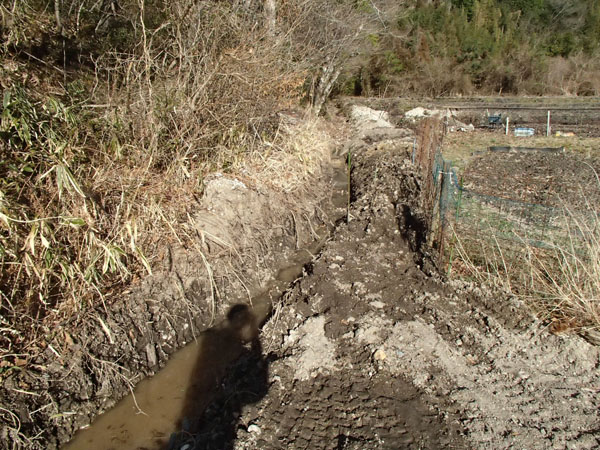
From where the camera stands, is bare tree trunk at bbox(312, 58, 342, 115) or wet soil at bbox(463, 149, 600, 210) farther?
bare tree trunk at bbox(312, 58, 342, 115)

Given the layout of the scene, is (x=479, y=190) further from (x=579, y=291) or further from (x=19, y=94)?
(x=19, y=94)

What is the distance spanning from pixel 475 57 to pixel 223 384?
25.2m

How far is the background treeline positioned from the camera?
21.8m

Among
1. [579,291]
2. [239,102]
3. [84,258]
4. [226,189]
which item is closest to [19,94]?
[84,258]

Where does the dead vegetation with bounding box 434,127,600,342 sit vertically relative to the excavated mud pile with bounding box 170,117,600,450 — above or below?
above

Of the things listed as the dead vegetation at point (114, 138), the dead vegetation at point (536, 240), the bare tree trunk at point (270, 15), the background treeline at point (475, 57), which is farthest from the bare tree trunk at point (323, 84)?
the background treeline at point (475, 57)

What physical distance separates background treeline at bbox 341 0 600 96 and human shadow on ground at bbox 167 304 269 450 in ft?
52.3

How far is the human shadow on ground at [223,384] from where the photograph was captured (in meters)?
2.87

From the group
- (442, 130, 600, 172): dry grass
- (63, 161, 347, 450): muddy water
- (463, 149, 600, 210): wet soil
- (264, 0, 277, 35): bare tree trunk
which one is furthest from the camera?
(442, 130, 600, 172): dry grass

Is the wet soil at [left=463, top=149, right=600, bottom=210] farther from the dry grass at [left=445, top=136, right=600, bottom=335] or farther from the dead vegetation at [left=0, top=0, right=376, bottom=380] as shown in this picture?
the dead vegetation at [left=0, top=0, right=376, bottom=380]

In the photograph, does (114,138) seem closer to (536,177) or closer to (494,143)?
(536,177)

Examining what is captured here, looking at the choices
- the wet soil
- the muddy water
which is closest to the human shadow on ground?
the muddy water

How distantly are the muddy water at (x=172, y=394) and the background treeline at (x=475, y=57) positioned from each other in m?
16.0

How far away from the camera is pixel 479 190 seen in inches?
282
